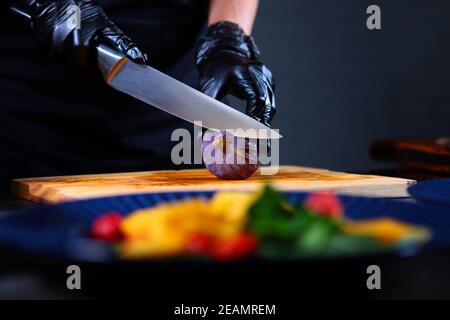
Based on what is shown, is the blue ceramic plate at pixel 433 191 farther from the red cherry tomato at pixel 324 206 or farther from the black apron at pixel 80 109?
the black apron at pixel 80 109

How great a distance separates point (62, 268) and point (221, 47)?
0.97 m

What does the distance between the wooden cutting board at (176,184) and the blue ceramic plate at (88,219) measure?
0.36 metres

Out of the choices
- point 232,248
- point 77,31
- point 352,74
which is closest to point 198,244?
point 232,248

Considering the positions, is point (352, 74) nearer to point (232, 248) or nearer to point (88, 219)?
point (88, 219)

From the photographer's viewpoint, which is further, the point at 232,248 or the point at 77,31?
the point at 77,31

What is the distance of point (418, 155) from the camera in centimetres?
305

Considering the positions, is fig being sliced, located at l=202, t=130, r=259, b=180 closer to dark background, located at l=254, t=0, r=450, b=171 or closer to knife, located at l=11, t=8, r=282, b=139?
knife, located at l=11, t=8, r=282, b=139

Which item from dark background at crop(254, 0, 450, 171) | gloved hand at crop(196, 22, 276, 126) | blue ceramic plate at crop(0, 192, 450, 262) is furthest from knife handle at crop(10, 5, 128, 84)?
dark background at crop(254, 0, 450, 171)

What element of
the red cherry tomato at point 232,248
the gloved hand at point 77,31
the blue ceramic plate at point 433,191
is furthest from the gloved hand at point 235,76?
the red cherry tomato at point 232,248

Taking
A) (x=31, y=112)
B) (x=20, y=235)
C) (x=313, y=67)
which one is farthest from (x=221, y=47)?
(x=313, y=67)

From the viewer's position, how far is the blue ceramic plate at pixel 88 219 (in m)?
0.60

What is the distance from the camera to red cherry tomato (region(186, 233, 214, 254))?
564 millimetres

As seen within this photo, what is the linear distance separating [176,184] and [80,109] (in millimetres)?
441
